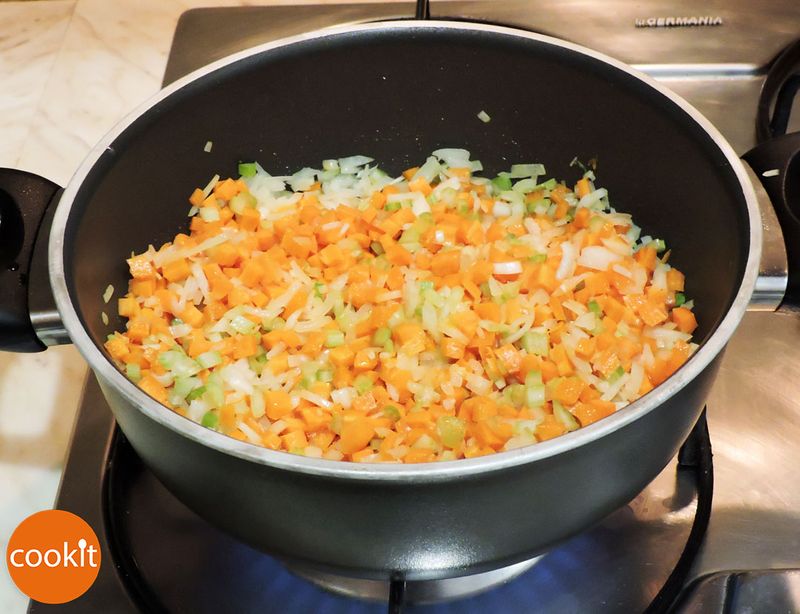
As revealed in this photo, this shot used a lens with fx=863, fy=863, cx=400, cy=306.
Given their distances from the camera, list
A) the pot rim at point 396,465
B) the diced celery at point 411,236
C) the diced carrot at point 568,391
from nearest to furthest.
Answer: the pot rim at point 396,465, the diced carrot at point 568,391, the diced celery at point 411,236

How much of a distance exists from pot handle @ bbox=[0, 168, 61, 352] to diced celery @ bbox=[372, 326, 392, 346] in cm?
33

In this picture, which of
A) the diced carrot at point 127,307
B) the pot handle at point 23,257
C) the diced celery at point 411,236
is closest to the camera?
the pot handle at point 23,257

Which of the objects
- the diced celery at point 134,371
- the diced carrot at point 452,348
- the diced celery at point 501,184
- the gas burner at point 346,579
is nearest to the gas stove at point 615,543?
the gas burner at point 346,579

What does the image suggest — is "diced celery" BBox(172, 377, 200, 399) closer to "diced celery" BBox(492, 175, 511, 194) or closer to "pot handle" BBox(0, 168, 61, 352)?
"pot handle" BBox(0, 168, 61, 352)

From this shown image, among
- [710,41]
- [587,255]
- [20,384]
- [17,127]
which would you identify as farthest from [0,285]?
[710,41]

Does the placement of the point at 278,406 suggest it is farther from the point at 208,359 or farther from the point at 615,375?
the point at 615,375

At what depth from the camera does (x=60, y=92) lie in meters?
1.45

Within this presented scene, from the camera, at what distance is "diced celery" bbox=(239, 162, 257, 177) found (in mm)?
1063

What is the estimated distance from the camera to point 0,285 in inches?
29.0

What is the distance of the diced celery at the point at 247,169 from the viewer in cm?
106

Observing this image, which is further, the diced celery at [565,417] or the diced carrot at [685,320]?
the diced carrot at [685,320]

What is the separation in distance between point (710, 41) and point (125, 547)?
111 cm

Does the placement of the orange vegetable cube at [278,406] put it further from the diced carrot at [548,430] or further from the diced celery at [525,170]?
the diced celery at [525,170]

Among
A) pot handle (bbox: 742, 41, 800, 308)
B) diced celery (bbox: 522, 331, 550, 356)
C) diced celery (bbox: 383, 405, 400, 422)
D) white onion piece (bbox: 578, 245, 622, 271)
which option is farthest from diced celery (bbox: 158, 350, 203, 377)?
pot handle (bbox: 742, 41, 800, 308)
